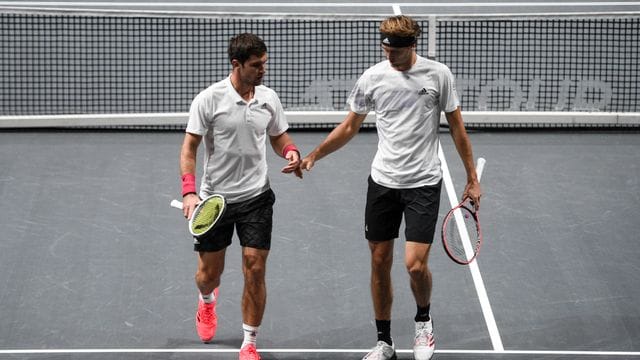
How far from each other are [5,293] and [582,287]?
3466 millimetres

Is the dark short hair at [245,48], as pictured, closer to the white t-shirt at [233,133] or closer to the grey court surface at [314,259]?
the white t-shirt at [233,133]

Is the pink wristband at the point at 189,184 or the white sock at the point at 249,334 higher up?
the pink wristband at the point at 189,184

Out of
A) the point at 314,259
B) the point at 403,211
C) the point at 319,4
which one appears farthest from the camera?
the point at 319,4

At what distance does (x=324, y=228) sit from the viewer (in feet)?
29.2

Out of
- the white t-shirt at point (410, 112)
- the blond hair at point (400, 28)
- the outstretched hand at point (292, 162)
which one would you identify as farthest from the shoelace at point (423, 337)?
the blond hair at point (400, 28)

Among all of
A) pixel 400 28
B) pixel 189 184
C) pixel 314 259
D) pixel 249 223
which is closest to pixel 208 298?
pixel 249 223

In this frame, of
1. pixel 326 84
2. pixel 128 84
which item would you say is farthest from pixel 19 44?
pixel 326 84

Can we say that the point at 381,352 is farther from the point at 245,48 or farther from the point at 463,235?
the point at 463,235

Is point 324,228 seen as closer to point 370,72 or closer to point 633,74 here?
point 370,72

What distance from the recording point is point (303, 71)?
1186cm

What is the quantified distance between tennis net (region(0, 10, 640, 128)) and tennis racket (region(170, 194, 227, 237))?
4.11m

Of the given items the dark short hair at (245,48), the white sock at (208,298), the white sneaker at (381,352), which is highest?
the dark short hair at (245,48)

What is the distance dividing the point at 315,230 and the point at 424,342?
6.55 feet

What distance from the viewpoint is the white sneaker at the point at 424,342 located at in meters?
7.02
